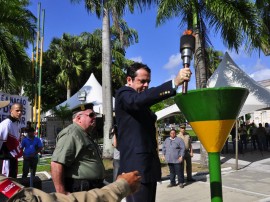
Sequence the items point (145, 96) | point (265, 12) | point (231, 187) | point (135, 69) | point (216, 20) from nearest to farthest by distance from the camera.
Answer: point (145, 96) → point (135, 69) → point (231, 187) → point (216, 20) → point (265, 12)

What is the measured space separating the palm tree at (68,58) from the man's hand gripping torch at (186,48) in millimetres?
27258

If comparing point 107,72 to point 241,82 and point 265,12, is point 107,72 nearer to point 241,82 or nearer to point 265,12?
point 241,82

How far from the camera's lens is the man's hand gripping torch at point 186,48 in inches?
83.7

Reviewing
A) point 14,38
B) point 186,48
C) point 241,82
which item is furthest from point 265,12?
point 186,48

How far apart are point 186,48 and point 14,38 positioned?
14.6 m

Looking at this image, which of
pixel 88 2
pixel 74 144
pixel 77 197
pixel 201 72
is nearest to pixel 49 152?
pixel 88 2

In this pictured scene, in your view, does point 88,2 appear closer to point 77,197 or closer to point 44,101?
point 77,197

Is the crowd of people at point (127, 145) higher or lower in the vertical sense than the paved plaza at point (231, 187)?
higher

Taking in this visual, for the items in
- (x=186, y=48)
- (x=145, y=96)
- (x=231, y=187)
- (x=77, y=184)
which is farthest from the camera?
(x=231, y=187)

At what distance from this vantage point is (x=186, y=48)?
2.15 metres

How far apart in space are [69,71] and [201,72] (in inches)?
762

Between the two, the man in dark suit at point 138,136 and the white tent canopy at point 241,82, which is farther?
the white tent canopy at point 241,82

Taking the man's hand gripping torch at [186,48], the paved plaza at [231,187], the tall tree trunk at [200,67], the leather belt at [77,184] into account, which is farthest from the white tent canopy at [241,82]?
the man's hand gripping torch at [186,48]

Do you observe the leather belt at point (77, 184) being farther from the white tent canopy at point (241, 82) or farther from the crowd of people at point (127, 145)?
the white tent canopy at point (241, 82)
